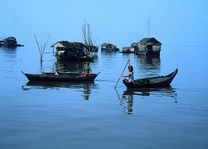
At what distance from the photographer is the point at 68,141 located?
469 inches

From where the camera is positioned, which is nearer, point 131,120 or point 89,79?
point 131,120

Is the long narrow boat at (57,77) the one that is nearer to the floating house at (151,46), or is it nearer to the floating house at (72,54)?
the floating house at (72,54)

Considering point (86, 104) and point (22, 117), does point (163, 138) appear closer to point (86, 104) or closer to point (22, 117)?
point (22, 117)

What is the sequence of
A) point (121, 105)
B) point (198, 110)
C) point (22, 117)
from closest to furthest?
point (22, 117), point (198, 110), point (121, 105)

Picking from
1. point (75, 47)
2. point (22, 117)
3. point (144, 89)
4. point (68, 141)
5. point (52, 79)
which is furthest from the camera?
point (75, 47)

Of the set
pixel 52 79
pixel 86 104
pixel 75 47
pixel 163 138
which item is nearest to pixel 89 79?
pixel 52 79

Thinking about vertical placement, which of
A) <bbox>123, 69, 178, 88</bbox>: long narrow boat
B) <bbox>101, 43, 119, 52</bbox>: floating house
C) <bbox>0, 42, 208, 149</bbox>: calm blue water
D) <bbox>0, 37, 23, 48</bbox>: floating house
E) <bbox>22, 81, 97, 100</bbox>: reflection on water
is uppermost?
<bbox>0, 37, 23, 48</bbox>: floating house

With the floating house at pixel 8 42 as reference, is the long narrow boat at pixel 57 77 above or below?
below

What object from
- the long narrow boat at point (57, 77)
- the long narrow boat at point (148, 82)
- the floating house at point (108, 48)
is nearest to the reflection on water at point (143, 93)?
the long narrow boat at point (148, 82)

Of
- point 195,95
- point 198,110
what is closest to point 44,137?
point 198,110

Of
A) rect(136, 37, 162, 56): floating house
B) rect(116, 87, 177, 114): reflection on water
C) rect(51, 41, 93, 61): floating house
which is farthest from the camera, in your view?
rect(136, 37, 162, 56): floating house

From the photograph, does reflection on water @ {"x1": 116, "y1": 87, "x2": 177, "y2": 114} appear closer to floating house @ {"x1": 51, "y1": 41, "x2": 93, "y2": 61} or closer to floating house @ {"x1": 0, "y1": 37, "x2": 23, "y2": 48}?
floating house @ {"x1": 51, "y1": 41, "x2": 93, "y2": 61}

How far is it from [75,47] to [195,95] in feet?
124

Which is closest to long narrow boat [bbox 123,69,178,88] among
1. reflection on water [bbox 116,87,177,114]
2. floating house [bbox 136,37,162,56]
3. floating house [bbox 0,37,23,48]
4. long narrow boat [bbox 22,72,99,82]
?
reflection on water [bbox 116,87,177,114]
